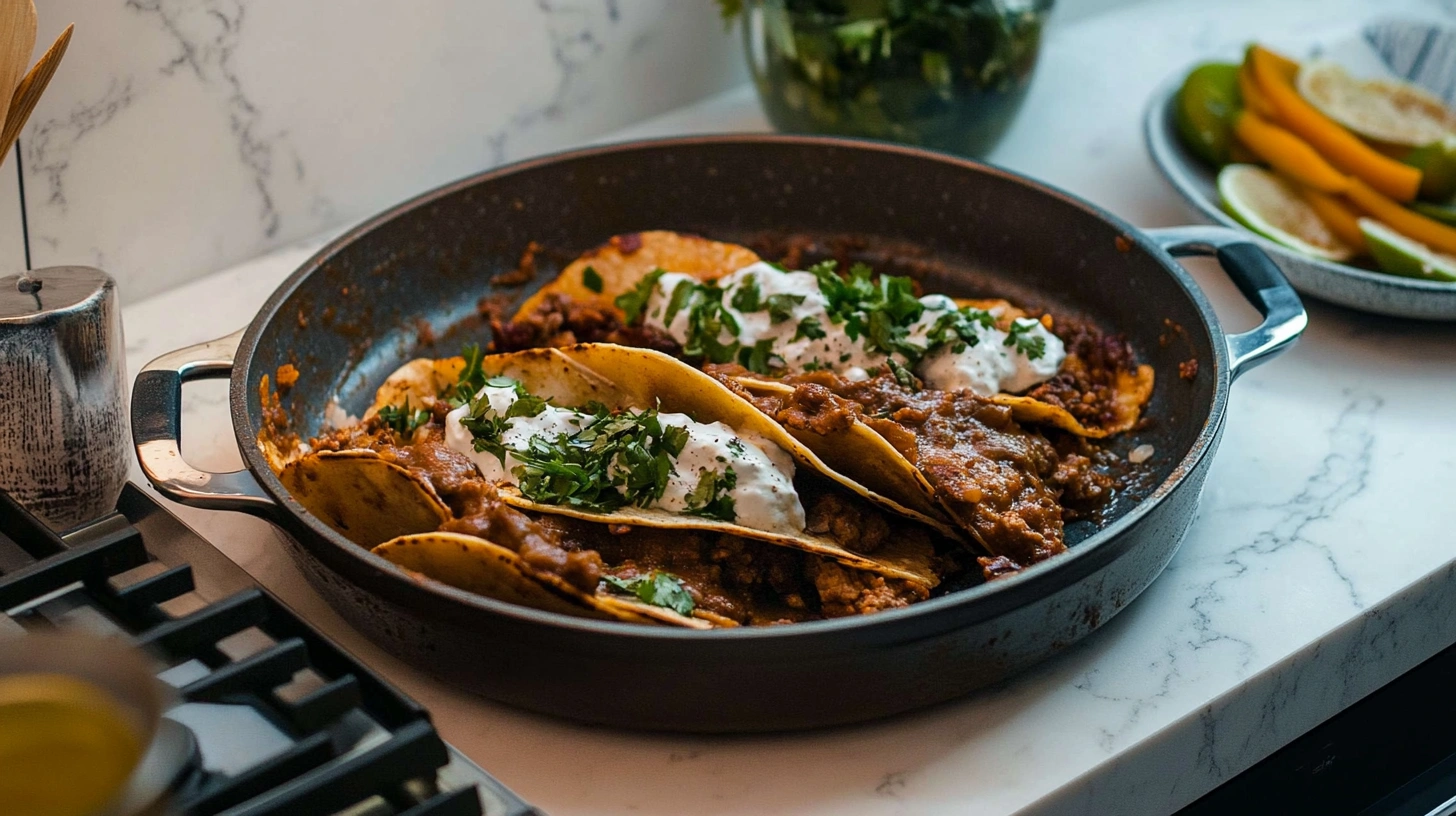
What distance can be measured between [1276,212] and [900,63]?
0.78 metres

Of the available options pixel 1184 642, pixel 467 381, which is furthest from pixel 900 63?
pixel 1184 642

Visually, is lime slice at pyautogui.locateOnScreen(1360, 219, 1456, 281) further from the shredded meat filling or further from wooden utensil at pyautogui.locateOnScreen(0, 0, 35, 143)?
wooden utensil at pyautogui.locateOnScreen(0, 0, 35, 143)

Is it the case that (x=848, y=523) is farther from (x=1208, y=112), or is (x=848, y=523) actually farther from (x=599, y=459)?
(x=1208, y=112)

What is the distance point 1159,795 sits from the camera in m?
1.55

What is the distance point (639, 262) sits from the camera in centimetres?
230

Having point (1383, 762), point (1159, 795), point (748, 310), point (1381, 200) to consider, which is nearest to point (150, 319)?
point (748, 310)

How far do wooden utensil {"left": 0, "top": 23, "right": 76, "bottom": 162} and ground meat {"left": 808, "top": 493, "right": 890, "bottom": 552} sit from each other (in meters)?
1.18

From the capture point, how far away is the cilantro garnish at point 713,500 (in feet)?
5.44

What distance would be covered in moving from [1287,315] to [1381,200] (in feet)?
2.72

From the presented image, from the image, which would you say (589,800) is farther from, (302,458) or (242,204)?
(242,204)

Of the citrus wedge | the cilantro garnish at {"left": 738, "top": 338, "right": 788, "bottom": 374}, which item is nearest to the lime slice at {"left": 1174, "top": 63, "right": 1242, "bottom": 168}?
the cilantro garnish at {"left": 738, "top": 338, "right": 788, "bottom": 374}

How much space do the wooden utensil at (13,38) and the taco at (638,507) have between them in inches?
24.8

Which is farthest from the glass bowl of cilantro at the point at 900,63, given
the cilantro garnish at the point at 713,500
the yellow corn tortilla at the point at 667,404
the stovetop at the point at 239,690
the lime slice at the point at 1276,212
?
the stovetop at the point at 239,690

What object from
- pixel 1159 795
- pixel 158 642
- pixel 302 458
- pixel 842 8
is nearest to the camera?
pixel 158 642
